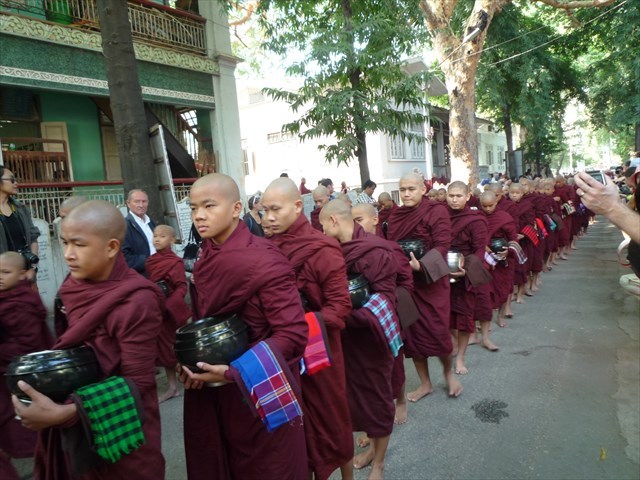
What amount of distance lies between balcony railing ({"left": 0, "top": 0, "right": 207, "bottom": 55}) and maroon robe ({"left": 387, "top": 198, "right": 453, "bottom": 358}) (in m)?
6.89

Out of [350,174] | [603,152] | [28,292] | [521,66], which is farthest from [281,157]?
[603,152]

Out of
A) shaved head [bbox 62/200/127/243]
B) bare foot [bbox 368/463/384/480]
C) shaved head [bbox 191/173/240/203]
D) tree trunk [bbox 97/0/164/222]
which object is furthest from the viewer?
tree trunk [bbox 97/0/164/222]

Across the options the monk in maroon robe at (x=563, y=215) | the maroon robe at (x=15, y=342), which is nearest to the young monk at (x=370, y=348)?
the maroon robe at (x=15, y=342)

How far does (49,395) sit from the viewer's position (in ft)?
5.41

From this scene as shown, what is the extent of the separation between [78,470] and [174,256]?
9.31ft

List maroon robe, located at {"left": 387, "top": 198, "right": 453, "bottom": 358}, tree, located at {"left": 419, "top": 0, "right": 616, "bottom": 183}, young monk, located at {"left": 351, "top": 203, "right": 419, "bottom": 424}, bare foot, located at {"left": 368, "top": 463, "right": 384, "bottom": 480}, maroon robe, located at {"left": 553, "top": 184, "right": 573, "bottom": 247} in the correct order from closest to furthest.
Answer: bare foot, located at {"left": 368, "top": 463, "right": 384, "bottom": 480} → young monk, located at {"left": 351, "top": 203, "right": 419, "bottom": 424} → maroon robe, located at {"left": 387, "top": 198, "right": 453, "bottom": 358} → maroon robe, located at {"left": 553, "top": 184, "right": 573, "bottom": 247} → tree, located at {"left": 419, "top": 0, "right": 616, "bottom": 183}

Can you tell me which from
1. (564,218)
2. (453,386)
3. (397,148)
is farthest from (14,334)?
(397,148)

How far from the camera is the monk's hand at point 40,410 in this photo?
162 cm

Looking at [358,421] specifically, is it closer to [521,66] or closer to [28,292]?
[28,292]

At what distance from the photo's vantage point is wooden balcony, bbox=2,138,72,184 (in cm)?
841

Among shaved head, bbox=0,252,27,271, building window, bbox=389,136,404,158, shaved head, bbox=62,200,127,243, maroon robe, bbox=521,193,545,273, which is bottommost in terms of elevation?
maroon robe, bbox=521,193,545,273

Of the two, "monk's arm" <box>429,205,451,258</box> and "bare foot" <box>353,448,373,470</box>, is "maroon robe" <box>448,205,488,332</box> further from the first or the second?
"bare foot" <box>353,448,373,470</box>

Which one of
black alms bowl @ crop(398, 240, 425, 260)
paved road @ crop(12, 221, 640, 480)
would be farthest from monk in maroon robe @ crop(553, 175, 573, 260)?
black alms bowl @ crop(398, 240, 425, 260)

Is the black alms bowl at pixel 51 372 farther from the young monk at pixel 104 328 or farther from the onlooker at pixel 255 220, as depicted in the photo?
the onlooker at pixel 255 220
